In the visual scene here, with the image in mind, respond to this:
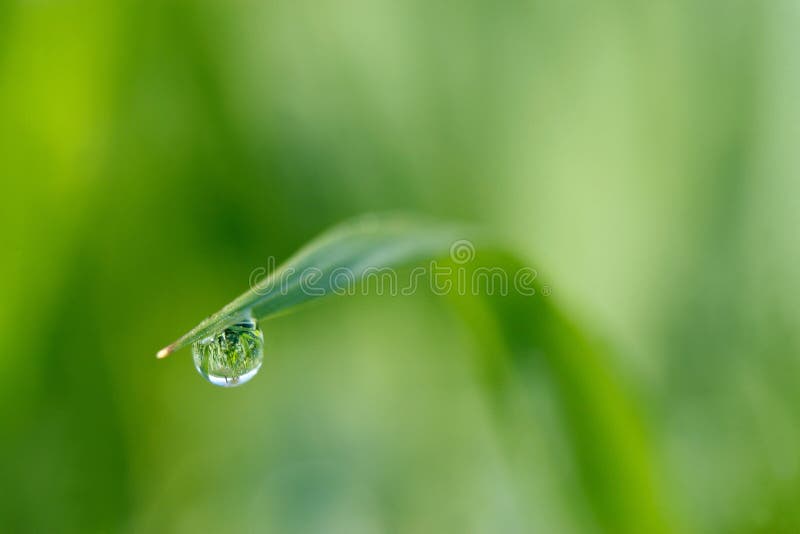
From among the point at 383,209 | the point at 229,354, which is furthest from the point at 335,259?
the point at 383,209

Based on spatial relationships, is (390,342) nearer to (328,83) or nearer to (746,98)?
(328,83)

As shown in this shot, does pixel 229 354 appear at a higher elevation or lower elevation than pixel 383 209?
lower

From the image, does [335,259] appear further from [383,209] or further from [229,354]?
[383,209]

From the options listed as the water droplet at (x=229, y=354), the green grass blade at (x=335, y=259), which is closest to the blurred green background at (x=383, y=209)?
the green grass blade at (x=335, y=259)

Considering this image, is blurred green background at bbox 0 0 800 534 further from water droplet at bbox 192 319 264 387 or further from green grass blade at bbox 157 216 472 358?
water droplet at bbox 192 319 264 387

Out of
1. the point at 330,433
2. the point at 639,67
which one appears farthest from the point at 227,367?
the point at 639,67

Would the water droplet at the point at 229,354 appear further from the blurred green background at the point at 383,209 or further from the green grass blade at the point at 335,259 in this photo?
the blurred green background at the point at 383,209
